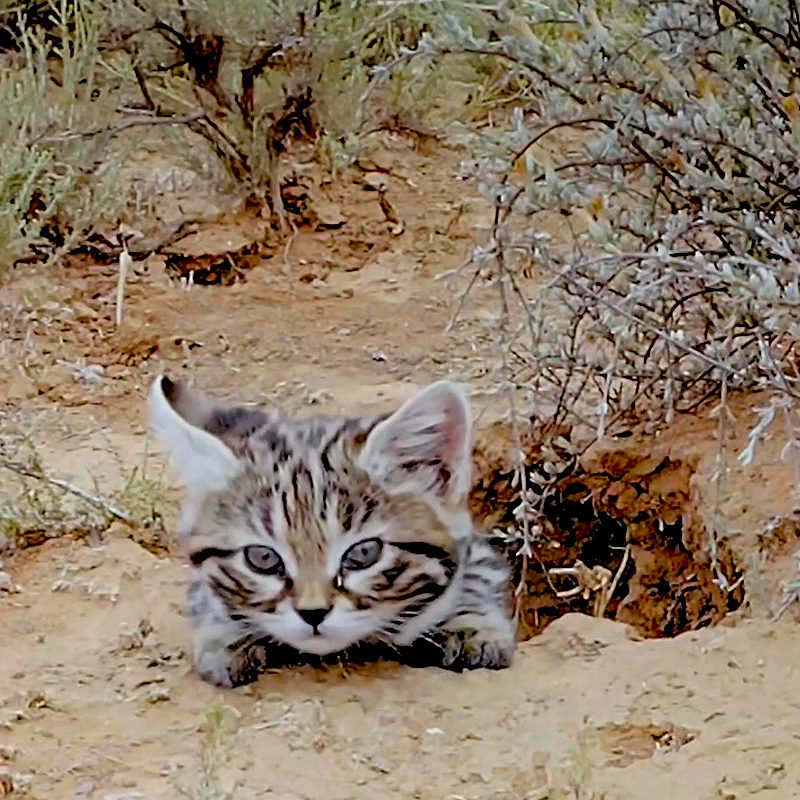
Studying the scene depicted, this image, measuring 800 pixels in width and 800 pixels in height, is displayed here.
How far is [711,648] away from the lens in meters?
3.55

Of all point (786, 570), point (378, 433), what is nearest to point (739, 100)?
point (786, 570)

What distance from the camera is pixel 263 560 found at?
3396 millimetres

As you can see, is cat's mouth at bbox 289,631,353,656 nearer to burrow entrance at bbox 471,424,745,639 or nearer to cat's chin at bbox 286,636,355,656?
cat's chin at bbox 286,636,355,656

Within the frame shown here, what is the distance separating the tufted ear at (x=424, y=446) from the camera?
11.5 feet

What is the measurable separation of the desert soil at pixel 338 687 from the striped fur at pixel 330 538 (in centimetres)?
11

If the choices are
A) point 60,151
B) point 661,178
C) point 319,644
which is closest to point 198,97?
point 60,151

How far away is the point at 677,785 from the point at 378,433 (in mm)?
961

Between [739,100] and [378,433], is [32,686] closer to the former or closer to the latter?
[378,433]

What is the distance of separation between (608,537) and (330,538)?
182cm

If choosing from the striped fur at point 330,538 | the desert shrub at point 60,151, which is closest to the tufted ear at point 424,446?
the striped fur at point 330,538

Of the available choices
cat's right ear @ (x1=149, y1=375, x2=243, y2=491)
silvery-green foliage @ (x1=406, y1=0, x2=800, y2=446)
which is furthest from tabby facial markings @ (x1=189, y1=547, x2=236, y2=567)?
silvery-green foliage @ (x1=406, y1=0, x2=800, y2=446)

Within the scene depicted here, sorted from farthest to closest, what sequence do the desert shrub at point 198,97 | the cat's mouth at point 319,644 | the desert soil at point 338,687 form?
the desert shrub at point 198,97, the cat's mouth at point 319,644, the desert soil at point 338,687

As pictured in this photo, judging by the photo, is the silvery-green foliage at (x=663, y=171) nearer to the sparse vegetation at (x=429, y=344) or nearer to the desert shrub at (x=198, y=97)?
the sparse vegetation at (x=429, y=344)

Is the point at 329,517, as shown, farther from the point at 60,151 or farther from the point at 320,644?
the point at 60,151
